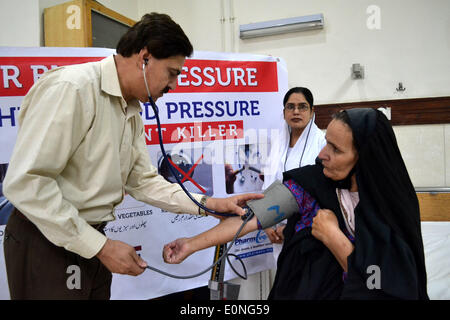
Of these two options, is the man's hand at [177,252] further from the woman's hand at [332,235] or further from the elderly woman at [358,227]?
the woman's hand at [332,235]

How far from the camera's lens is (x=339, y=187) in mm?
1063

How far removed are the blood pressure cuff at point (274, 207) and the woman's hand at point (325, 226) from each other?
0.11m

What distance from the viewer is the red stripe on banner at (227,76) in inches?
69.4

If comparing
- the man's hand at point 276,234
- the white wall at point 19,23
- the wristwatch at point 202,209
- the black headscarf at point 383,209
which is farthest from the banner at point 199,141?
the black headscarf at point 383,209

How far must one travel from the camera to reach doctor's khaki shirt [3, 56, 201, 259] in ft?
2.57

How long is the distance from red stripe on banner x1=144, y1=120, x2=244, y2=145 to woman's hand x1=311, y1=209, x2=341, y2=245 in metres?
0.90

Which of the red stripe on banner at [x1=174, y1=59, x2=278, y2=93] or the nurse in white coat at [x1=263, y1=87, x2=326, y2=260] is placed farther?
the nurse in white coat at [x1=263, y1=87, x2=326, y2=260]

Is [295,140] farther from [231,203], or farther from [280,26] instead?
[280,26]

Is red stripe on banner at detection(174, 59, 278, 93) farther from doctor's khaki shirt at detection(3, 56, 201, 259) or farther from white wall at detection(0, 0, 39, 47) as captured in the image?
white wall at detection(0, 0, 39, 47)

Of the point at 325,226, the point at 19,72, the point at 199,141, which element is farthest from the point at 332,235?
the point at 19,72

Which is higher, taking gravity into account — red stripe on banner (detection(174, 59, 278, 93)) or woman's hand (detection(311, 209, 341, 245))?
red stripe on banner (detection(174, 59, 278, 93))

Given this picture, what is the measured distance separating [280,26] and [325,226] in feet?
7.49

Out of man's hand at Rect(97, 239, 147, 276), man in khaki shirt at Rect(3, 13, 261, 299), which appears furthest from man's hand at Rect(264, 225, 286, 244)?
man's hand at Rect(97, 239, 147, 276)

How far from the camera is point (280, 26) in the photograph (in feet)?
9.36
